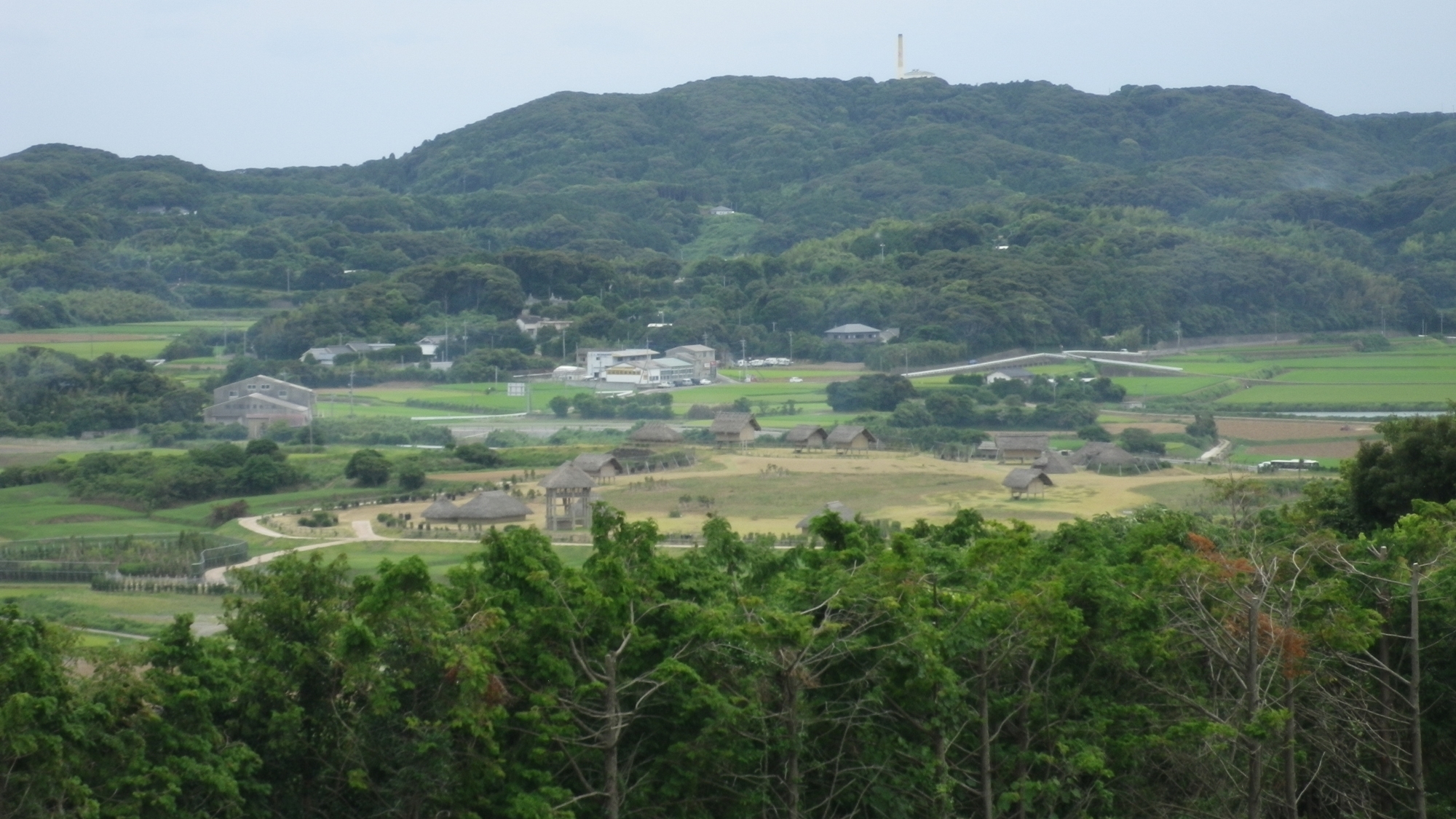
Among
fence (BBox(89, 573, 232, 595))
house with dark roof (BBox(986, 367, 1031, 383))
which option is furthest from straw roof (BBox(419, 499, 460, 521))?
house with dark roof (BBox(986, 367, 1031, 383))

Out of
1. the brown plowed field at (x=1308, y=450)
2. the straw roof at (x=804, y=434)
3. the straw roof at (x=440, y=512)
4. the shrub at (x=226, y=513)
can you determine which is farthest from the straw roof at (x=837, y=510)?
the brown plowed field at (x=1308, y=450)

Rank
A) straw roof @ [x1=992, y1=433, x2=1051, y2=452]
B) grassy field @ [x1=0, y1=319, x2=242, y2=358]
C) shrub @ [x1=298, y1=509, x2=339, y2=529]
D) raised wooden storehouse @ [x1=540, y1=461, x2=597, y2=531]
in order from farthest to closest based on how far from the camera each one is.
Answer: grassy field @ [x1=0, y1=319, x2=242, y2=358], straw roof @ [x1=992, y1=433, x2=1051, y2=452], raised wooden storehouse @ [x1=540, y1=461, x2=597, y2=531], shrub @ [x1=298, y1=509, x2=339, y2=529]

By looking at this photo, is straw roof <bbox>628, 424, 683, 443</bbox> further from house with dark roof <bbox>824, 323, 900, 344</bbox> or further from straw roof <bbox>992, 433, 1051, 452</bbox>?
house with dark roof <bbox>824, 323, 900, 344</bbox>

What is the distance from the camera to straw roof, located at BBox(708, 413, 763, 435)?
23562mm

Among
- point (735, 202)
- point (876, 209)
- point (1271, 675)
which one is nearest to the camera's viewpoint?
point (1271, 675)

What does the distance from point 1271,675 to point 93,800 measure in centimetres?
502

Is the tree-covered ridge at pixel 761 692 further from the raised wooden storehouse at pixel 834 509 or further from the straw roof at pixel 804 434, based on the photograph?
the straw roof at pixel 804 434

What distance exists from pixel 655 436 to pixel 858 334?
14493mm

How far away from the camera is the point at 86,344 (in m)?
29.5

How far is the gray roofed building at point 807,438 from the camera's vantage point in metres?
23.2

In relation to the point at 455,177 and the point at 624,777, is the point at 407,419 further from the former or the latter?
the point at 455,177

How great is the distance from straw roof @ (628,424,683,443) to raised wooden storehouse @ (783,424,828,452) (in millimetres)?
1673

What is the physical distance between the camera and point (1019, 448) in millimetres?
21984

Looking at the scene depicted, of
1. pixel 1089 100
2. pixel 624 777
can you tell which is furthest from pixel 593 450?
pixel 1089 100
